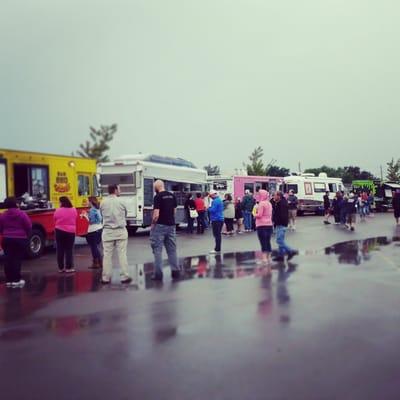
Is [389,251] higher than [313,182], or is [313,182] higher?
[313,182]

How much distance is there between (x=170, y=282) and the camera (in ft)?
31.9

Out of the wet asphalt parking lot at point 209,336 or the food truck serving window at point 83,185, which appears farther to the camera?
the food truck serving window at point 83,185

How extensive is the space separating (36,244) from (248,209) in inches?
416

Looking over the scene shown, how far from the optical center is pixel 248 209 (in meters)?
23.0

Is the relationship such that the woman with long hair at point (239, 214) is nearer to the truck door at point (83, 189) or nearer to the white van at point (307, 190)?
the truck door at point (83, 189)

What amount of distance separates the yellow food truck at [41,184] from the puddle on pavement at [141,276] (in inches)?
142

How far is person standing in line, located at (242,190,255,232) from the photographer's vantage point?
74.7ft

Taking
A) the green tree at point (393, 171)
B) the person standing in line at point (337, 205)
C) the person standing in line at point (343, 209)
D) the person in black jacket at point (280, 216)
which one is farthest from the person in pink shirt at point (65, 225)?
the green tree at point (393, 171)

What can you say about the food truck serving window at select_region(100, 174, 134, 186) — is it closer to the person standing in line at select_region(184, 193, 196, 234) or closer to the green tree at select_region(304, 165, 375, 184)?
the person standing in line at select_region(184, 193, 196, 234)

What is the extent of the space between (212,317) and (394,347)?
2.34 metres

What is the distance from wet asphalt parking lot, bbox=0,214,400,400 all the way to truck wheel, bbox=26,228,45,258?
13.0 feet

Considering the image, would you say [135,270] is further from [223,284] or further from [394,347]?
[394,347]

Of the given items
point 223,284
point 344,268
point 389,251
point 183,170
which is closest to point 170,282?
point 223,284

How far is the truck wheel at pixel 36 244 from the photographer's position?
580 inches
